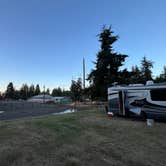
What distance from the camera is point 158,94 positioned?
12.4 metres

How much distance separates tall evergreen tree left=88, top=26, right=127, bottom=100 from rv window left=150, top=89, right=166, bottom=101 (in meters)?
12.3

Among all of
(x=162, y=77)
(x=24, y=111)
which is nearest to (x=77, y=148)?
(x=24, y=111)

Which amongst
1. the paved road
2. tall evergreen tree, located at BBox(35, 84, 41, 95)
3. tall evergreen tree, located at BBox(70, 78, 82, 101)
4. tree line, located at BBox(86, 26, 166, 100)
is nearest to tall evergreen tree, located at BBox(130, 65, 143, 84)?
tree line, located at BBox(86, 26, 166, 100)

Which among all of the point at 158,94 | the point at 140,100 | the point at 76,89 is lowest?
the point at 140,100

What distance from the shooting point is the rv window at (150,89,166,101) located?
1210 cm

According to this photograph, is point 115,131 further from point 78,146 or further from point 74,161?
point 74,161

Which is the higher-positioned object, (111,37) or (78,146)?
(111,37)

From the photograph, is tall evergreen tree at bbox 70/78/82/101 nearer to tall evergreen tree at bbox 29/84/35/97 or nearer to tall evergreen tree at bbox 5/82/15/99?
tall evergreen tree at bbox 5/82/15/99

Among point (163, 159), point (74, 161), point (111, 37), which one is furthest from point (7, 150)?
point (111, 37)

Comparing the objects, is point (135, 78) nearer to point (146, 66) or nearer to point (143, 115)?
point (146, 66)

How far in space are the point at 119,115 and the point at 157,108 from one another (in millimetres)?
3391

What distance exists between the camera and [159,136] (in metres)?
8.15

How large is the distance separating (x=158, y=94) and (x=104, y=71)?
13861mm

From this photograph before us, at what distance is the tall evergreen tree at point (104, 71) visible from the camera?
25.2m
